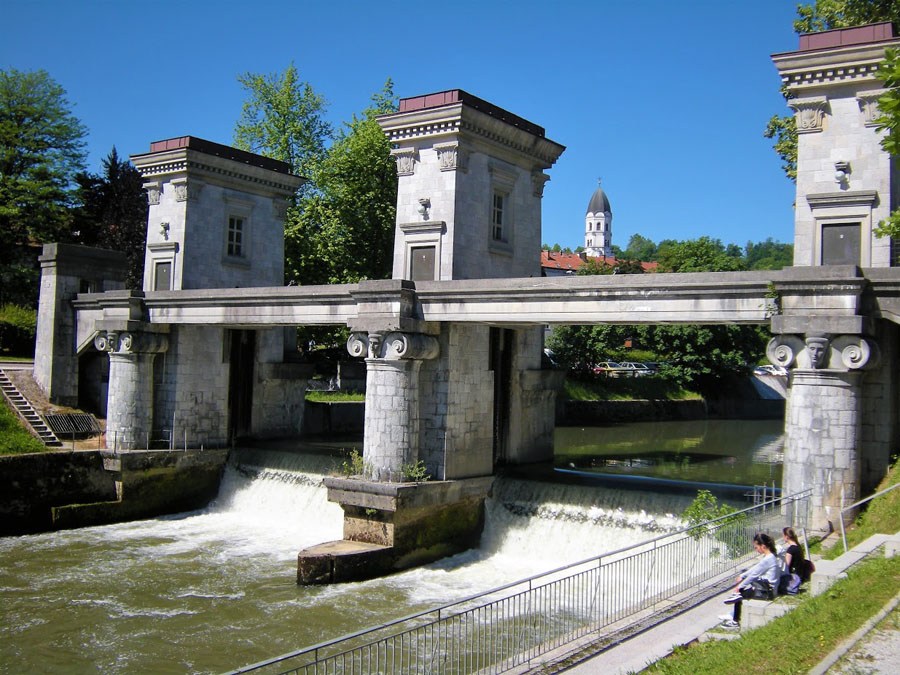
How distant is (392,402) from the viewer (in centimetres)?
1964

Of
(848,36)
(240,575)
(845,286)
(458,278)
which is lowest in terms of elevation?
(240,575)

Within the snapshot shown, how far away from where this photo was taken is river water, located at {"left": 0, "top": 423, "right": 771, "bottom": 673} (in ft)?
48.0

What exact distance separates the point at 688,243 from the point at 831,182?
3900cm

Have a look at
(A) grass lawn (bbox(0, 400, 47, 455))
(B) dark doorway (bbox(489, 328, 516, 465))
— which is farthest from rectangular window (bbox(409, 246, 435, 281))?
(A) grass lawn (bbox(0, 400, 47, 455))

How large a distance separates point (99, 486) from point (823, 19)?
103 feet

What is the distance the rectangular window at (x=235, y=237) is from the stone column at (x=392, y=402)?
497 inches

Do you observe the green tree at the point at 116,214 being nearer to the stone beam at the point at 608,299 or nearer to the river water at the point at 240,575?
the river water at the point at 240,575

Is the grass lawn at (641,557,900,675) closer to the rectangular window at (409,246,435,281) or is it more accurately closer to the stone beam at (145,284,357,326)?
the stone beam at (145,284,357,326)

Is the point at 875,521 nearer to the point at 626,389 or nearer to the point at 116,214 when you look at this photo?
the point at 626,389

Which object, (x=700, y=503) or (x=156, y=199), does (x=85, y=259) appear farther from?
(x=700, y=503)

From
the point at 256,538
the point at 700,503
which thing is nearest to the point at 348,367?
the point at 256,538

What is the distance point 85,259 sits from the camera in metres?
30.2

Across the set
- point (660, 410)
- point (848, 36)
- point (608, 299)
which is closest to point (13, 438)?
point (608, 299)

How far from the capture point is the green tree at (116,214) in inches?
1793
